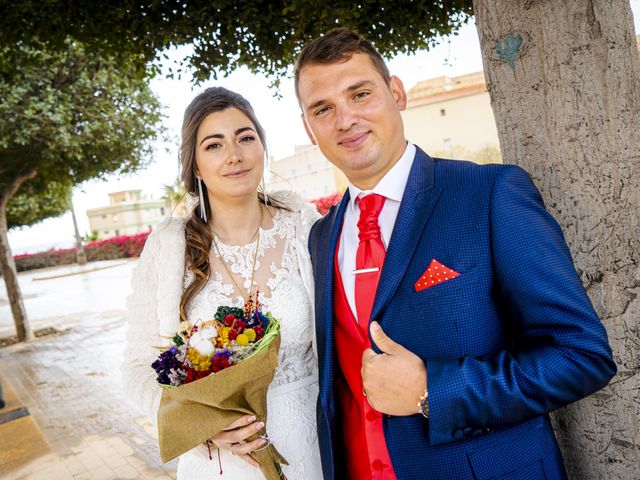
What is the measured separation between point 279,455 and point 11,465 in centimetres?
395

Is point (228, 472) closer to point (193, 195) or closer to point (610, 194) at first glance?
point (193, 195)

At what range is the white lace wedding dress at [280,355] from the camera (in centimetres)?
225

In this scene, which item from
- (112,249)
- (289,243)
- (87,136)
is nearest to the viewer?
(289,243)

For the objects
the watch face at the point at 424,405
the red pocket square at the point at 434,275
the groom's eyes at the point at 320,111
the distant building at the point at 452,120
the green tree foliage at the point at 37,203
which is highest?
the distant building at the point at 452,120

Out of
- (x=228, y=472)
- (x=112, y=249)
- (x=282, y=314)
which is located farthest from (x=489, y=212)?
(x=112, y=249)

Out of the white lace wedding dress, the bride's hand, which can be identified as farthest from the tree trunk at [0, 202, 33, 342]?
the bride's hand

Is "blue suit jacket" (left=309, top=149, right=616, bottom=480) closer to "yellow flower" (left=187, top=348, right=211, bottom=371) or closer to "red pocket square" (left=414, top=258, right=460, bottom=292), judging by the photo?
"red pocket square" (left=414, top=258, right=460, bottom=292)

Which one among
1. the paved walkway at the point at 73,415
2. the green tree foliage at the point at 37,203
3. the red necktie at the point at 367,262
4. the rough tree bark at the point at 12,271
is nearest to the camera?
the red necktie at the point at 367,262

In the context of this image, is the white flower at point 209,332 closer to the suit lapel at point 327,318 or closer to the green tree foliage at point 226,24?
the suit lapel at point 327,318

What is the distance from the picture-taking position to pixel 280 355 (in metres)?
2.38

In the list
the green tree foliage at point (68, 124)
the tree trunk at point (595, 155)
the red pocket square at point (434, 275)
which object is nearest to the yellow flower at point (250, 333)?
the red pocket square at point (434, 275)

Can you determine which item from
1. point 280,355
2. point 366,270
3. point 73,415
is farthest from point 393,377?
point 73,415

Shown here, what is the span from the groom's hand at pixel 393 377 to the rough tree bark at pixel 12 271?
10519 millimetres

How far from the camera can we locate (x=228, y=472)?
223cm
